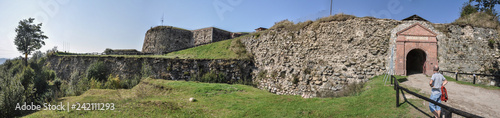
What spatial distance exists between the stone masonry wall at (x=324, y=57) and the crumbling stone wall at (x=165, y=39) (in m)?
21.4

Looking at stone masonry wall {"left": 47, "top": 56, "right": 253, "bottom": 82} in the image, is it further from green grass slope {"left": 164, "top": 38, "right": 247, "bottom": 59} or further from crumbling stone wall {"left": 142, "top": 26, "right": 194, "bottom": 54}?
crumbling stone wall {"left": 142, "top": 26, "right": 194, "bottom": 54}

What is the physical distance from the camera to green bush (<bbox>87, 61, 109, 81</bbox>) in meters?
19.6

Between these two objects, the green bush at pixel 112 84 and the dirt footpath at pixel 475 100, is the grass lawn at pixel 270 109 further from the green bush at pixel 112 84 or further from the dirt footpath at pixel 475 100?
the green bush at pixel 112 84

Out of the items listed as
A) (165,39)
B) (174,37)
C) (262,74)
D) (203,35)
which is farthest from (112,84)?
(203,35)

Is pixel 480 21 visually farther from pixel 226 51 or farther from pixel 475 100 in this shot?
pixel 226 51

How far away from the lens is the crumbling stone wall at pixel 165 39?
33688 mm

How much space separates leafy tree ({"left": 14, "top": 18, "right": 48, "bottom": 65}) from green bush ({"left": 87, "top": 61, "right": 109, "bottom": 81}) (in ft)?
83.3

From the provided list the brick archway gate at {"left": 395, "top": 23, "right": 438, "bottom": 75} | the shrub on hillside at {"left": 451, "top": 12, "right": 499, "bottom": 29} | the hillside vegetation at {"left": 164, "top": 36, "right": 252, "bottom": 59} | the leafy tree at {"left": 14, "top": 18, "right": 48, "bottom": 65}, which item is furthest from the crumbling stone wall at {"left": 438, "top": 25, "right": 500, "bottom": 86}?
the leafy tree at {"left": 14, "top": 18, "right": 48, "bottom": 65}

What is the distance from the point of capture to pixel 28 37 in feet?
114

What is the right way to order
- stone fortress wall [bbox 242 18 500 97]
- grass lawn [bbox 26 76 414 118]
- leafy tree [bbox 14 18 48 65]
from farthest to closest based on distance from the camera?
leafy tree [bbox 14 18 48 65]
stone fortress wall [bbox 242 18 500 97]
grass lawn [bbox 26 76 414 118]

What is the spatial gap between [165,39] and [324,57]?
27678mm

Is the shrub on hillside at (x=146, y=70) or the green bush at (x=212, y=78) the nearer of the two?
the green bush at (x=212, y=78)

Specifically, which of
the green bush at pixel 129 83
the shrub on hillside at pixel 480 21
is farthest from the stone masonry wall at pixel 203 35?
the shrub on hillside at pixel 480 21

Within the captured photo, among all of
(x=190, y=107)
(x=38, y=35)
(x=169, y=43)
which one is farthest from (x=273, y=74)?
(x=38, y=35)
